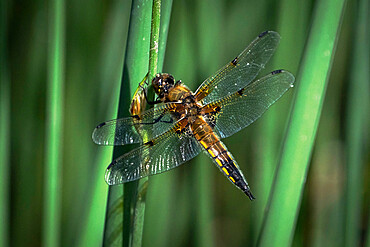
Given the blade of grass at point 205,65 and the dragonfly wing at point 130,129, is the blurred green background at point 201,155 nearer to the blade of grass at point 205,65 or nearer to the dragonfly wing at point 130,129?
the blade of grass at point 205,65

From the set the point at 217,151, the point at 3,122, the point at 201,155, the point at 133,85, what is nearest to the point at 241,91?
the point at 217,151

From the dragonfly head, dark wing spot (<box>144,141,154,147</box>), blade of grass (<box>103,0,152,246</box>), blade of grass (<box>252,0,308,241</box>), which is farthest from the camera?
blade of grass (<box>252,0,308,241</box>)

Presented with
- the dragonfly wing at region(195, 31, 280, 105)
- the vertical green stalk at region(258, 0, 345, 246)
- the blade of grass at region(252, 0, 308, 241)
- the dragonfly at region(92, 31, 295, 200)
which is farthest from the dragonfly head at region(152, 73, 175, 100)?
the vertical green stalk at region(258, 0, 345, 246)

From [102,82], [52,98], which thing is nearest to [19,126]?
[102,82]

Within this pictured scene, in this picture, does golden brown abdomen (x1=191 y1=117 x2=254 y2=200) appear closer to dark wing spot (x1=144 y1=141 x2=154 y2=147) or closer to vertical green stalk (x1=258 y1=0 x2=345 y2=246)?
dark wing spot (x1=144 y1=141 x2=154 y2=147)

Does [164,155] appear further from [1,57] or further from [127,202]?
[1,57]

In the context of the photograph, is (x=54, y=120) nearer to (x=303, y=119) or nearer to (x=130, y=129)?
(x=130, y=129)

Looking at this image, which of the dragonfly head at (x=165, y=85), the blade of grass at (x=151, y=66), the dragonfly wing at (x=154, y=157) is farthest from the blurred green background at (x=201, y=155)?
the blade of grass at (x=151, y=66)
